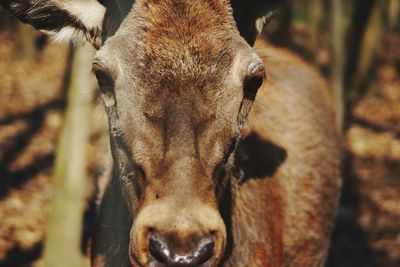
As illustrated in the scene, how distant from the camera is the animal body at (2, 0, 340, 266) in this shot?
3322mm

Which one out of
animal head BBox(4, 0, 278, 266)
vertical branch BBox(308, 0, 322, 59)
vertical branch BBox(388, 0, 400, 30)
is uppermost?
animal head BBox(4, 0, 278, 266)

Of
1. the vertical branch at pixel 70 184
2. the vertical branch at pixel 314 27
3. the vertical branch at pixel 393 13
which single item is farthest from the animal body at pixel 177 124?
the vertical branch at pixel 393 13

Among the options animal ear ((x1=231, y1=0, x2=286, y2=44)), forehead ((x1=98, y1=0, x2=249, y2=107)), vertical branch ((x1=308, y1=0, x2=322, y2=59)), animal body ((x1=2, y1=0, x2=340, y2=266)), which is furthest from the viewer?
vertical branch ((x1=308, y1=0, x2=322, y2=59))

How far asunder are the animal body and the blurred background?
69cm

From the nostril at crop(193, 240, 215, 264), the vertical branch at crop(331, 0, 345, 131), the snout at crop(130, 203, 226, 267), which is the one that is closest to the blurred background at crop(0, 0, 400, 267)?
the vertical branch at crop(331, 0, 345, 131)

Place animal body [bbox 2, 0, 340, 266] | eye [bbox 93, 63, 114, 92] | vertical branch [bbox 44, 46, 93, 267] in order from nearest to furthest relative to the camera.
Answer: animal body [bbox 2, 0, 340, 266] < eye [bbox 93, 63, 114, 92] < vertical branch [bbox 44, 46, 93, 267]

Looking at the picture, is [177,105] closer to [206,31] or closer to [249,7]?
[206,31]

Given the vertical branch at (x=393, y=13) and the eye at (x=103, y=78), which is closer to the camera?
the eye at (x=103, y=78)

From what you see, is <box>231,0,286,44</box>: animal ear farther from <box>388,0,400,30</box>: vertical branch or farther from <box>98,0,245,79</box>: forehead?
<box>388,0,400,30</box>: vertical branch

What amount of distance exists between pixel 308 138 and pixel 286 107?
0.33 m

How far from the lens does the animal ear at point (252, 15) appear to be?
4.21m

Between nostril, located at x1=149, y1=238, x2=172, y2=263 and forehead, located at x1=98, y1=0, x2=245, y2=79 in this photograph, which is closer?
nostril, located at x1=149, y1=238, x2=172, y2=263

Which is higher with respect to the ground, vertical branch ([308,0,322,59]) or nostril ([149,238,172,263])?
nostril ([149,238,172,263])

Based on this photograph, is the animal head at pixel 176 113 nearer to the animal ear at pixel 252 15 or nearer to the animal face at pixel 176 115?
the animal face at pixel 176 115
